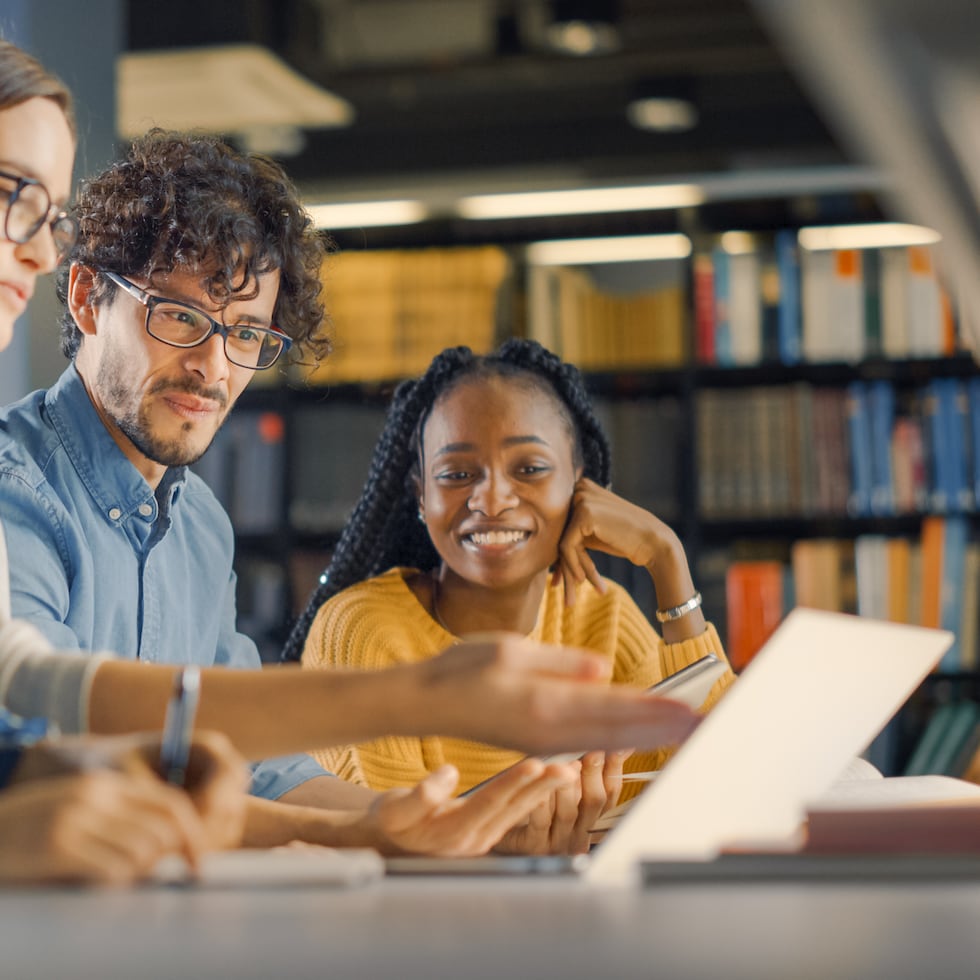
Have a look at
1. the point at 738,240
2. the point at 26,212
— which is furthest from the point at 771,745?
the point at 738,240

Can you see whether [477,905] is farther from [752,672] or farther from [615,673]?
[615,673]

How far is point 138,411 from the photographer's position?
1315mm

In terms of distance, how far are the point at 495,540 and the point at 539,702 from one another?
1043 millimetres

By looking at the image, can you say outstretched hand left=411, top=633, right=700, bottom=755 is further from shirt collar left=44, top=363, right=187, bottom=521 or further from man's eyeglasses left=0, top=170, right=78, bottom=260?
shirt collar left=44, top=363, right=187, bottom=521

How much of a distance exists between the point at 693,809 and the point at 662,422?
2539 mm

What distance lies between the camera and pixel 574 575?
1639 mm

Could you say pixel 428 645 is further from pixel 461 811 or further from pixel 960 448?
pixel 960 448

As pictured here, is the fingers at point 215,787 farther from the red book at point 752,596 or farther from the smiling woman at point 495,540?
the red book at point 752,596

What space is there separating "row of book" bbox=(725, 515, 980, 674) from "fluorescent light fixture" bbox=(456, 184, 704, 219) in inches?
38.8

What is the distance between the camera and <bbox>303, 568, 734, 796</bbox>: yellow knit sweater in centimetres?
144

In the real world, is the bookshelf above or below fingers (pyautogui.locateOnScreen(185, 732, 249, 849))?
above

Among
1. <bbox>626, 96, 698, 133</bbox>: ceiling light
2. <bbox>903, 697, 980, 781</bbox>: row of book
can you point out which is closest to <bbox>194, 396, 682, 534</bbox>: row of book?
<bbox>903, 697, 980, 781</bbox>: row of book

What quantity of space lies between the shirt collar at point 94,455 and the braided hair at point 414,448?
0.43 meters

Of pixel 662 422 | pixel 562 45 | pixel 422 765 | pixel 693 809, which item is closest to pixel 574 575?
pixel 422 765
